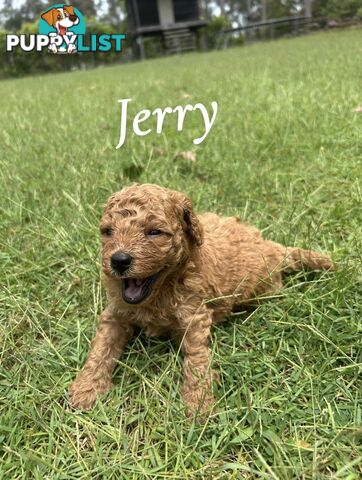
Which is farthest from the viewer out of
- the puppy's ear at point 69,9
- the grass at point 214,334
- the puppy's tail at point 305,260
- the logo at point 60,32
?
the logo at point 60,32

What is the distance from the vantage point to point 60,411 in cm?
203

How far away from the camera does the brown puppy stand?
1973mm

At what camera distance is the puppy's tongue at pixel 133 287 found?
2.02m

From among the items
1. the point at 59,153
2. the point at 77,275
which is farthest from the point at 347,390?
the point at 59,153

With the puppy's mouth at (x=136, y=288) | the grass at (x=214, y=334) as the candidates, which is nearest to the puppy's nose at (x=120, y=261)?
the puppy's mouth at (x=136, y=288)

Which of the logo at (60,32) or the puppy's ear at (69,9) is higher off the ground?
the puppy's ear at (69,9)

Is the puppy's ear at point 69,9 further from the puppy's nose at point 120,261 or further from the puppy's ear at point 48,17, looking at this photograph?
the puppy's nose at point 120,261

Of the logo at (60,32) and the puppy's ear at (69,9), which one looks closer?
the puppy's ear at (69,9)

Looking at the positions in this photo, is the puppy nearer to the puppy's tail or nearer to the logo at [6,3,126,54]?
the logo at [6,3,126,54]

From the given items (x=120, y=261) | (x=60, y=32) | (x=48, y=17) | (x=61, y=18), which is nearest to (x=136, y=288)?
(x=120, y=261)

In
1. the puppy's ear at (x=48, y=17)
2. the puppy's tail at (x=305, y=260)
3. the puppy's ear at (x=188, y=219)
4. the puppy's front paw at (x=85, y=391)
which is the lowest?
the puppy's front paw at (x=85, y=391)

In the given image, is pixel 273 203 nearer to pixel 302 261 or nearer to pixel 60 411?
pixel 302 261

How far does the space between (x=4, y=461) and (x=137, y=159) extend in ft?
10.5

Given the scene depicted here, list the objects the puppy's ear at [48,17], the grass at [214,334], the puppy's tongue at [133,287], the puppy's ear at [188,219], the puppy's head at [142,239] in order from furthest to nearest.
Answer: the puppy's ear at [48,17] → the puppy's ear at [188,219] → the puppy's tongue at [133,287] → the puppy's head at [142,239] → the grass at [214,334]
